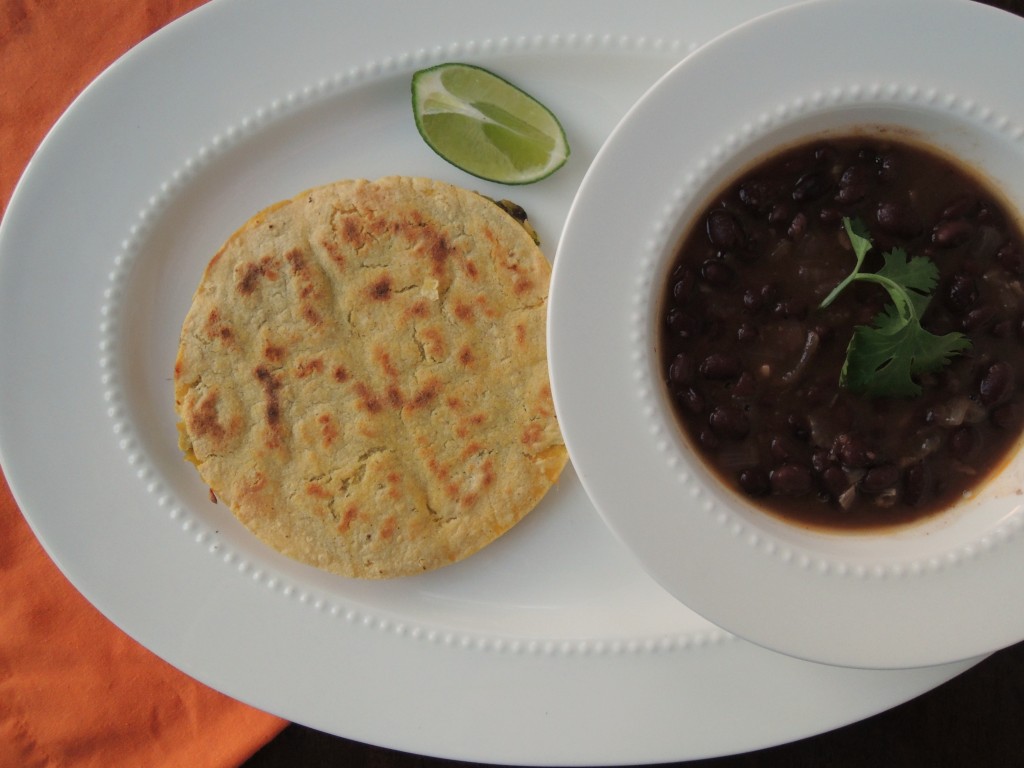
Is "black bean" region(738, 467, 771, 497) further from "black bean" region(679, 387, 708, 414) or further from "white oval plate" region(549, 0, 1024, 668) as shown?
"black bean" region(679, 387, 708, 414)

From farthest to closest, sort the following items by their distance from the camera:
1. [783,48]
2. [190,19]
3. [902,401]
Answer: [190,19] < [902,401] < [783,48]

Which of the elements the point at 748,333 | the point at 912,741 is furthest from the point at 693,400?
the point at 912,741

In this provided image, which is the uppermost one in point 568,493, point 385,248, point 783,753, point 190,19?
point 190,19

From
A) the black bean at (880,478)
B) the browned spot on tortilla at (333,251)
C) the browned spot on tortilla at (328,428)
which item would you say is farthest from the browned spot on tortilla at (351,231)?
the black bean at (880,478)

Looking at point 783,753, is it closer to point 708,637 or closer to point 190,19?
point 708,637

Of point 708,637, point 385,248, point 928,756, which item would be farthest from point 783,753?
point 385,248

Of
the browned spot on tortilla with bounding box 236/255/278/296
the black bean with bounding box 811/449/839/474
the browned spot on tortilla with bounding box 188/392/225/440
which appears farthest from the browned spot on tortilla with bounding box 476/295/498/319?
the black bean with bounding box 811/449/839/474

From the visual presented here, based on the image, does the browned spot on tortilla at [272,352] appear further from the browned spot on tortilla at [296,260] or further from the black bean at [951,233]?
the black bean at [951,233]

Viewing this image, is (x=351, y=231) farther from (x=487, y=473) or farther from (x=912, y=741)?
(x=912, y=741)
